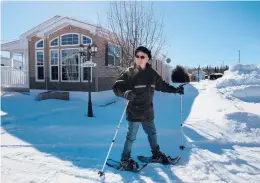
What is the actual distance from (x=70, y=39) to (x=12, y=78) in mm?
5442

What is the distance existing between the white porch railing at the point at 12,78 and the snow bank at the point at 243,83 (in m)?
13.7

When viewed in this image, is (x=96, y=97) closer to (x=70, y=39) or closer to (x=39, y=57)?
(x=70, y=39)

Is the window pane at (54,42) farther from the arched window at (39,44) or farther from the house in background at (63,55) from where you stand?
the arched window at (39,44)

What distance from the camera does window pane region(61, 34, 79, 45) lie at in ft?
39.7

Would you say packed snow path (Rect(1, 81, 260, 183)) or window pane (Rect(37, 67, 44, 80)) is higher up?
window pane (Rect(37, 67, 44, 80))

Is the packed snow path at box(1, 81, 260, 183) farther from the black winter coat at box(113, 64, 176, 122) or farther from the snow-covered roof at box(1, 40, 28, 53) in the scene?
the snow-covered roof at box(1, 40, 28, 53)

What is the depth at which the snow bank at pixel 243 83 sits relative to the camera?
1495 cm

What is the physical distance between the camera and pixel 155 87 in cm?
406

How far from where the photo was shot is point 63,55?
491 inches

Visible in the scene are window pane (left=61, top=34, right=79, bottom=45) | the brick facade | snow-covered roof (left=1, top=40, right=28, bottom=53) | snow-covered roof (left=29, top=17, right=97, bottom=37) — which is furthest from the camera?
snow-covered roof (left=1, top=40, right=28, bottom=53)

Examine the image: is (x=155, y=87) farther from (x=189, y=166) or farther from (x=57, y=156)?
(x=57, y=156)

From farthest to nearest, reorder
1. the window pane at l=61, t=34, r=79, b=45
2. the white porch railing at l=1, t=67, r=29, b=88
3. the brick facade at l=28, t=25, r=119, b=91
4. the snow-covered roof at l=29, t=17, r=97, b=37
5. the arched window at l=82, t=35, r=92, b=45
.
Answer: the white porch railing at l=1, t=67, r=29, b=88
the window pane at l=61, t=34, r=79, b=45
the arched window at l=82, t=35, r=92, b=45
the brick facade at l=28, t=25, r=119, b=91
the snow-covered roof at l=29, t=17, r=97, b=37

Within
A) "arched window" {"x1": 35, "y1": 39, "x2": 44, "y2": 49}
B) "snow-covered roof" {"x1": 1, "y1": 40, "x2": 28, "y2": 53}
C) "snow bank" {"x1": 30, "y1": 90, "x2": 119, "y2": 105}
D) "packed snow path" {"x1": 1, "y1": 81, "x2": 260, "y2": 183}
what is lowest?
"packed snow path" {"x1": 1, "y1": 81, "x2": 260, "y2": 183}

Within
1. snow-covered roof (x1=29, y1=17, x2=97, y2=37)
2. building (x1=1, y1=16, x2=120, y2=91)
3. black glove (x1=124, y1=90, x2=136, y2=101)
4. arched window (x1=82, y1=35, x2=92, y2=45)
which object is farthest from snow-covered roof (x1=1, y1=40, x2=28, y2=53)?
black glove (x1=124, y1=90, x2=136, y2=101)
